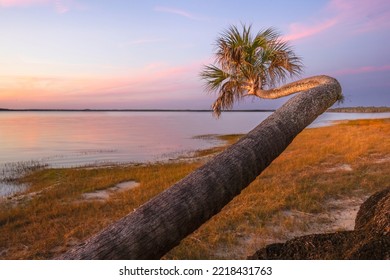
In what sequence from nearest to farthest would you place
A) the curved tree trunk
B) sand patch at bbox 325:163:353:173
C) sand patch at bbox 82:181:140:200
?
the curved tree trunk, sand patch at bbox 82:181:140:200, sand patch at bbox 325:163:353:173

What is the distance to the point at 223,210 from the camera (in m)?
8.55

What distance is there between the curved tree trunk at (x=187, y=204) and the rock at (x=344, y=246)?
2.63 ft

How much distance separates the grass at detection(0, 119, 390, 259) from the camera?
270 inches

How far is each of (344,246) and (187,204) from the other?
163 cm

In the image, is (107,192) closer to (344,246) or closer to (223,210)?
(223,210)

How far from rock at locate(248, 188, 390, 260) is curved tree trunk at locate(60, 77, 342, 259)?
80 cm

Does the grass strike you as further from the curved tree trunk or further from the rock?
the curved tree trunk

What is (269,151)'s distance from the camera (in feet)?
12.9

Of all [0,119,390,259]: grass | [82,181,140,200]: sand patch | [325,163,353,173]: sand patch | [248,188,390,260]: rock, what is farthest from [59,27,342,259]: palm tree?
[82,181,140,200]: sand patch

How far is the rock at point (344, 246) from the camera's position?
308 centimetres

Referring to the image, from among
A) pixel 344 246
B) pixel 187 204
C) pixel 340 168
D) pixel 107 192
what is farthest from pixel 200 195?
pixel 340 168

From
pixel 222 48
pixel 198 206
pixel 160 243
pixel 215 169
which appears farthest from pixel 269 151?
pixel 222 48

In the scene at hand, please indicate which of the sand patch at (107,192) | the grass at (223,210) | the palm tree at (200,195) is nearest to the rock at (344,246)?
the palm tree at (200,195)

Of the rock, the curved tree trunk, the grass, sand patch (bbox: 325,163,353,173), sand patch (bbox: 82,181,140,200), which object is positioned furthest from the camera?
sand patch (bbox: 325,163,353,173)
